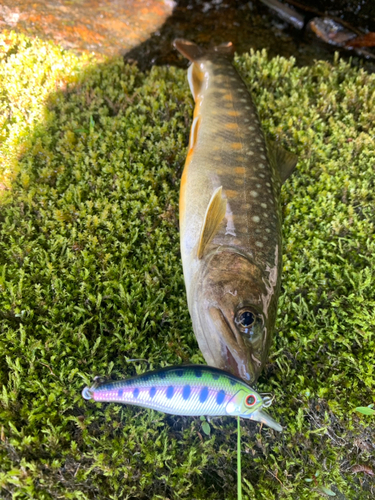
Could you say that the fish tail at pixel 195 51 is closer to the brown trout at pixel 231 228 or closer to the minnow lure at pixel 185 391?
the brown trout at pixel 231 228

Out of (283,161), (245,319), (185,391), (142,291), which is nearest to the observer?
(185,391)

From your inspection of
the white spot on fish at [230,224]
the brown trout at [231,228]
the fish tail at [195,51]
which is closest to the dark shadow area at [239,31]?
the fish tail at [195,51]

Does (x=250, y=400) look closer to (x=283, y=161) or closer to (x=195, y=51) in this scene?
(x=283, y=161)

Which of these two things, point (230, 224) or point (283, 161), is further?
point (283, 161)

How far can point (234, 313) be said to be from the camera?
2367mm

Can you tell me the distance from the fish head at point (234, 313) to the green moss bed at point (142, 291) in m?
0.63

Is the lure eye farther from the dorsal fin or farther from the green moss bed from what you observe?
the dorsal fin

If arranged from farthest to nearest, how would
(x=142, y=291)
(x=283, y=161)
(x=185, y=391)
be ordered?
(x=283, y=161) → (x=142, y=291) → (x=185, y=391)

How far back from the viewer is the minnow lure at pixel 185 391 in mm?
1867

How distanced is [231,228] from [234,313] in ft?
2.52

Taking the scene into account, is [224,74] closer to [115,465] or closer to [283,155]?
[283,155]

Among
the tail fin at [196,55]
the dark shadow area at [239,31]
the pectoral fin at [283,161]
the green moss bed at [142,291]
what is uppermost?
the dark shadow area at [239,31]

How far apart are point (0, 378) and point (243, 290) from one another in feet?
6.60

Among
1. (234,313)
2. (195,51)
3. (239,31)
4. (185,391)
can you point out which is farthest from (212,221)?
(239,31)
